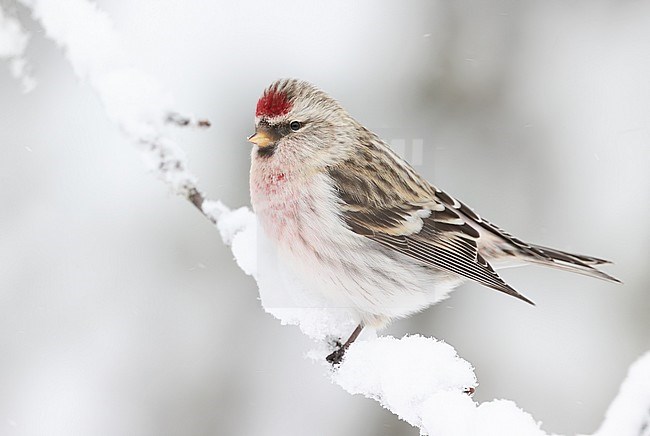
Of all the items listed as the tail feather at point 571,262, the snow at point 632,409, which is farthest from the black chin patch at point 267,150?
the snow at point 632,409

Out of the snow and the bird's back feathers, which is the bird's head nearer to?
the bird's back feathers

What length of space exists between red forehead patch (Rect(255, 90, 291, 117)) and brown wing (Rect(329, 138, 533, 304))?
9.1 inches

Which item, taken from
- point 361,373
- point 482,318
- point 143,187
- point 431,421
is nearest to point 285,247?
point 361,373

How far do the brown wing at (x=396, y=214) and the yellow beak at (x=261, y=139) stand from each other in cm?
21

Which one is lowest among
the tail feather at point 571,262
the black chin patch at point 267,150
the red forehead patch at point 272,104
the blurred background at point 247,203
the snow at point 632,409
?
the blurred background at point 247,203

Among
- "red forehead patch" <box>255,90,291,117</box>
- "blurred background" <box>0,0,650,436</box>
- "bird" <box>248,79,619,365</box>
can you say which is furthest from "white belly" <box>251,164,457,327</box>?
"blurred background" <box>0,0,650,436</box>

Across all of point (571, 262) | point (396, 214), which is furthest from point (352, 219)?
point (571, 262)

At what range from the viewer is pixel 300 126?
211 cm

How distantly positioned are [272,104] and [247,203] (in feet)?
6.07

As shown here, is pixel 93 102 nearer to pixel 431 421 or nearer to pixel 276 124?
pixel 276 124

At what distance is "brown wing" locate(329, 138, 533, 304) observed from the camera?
84.5 inches

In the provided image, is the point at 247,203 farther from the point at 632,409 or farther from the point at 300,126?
the point at 632,409

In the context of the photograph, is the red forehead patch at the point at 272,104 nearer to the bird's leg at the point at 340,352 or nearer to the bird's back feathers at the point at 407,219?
the bird's back feathers at the point at 407,219

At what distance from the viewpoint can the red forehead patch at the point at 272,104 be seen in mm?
1987
